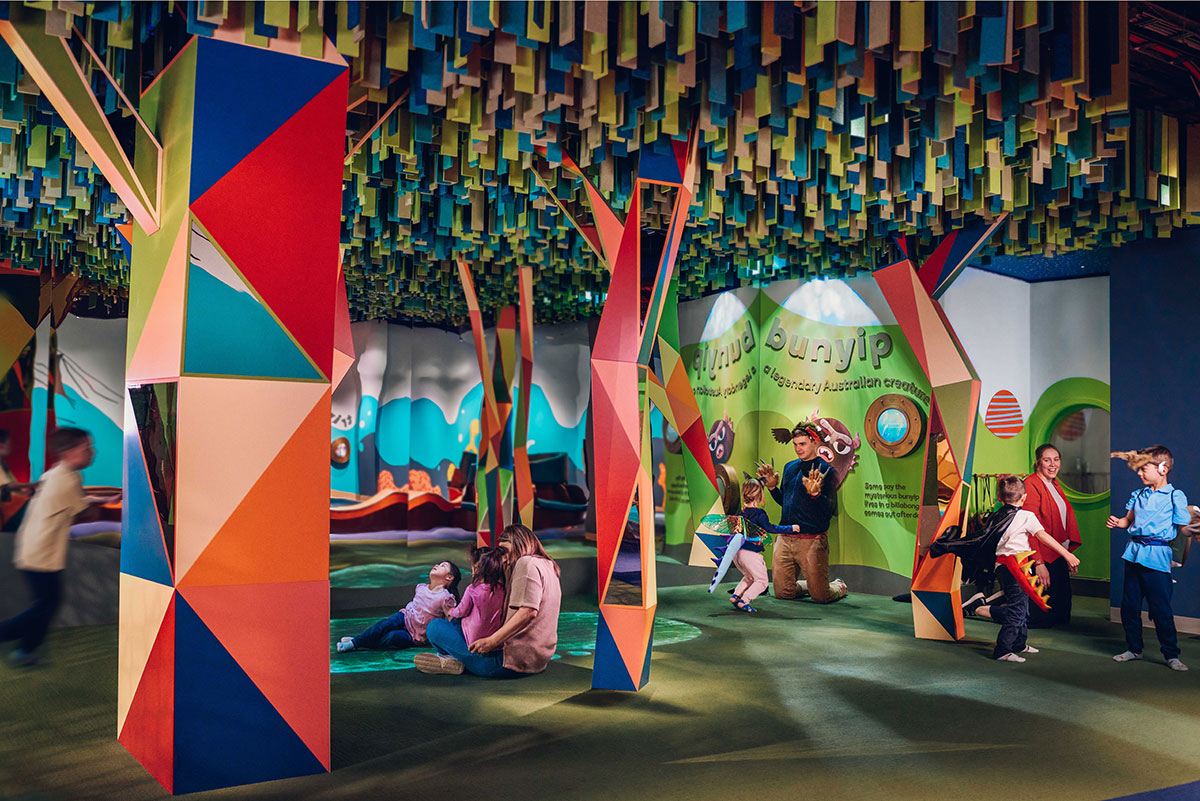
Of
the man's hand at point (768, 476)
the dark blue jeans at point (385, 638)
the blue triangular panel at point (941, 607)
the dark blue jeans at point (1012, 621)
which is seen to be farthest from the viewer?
the man's hand at point (768, 476)

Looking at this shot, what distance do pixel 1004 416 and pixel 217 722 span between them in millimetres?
8319

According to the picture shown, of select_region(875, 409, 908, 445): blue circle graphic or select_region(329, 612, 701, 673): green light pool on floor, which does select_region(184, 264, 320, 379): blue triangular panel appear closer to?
select_region(329, 612, 701, 673): green light pool on floor

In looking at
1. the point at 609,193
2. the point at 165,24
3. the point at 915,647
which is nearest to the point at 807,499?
the point at 915,647

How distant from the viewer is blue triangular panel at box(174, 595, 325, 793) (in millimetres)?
3521

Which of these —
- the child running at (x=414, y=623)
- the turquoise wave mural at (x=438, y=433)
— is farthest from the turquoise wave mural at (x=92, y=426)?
the child running at (x=414, y=623)

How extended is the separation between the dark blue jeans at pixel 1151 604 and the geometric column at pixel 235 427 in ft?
16.8

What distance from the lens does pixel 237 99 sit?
3.71m

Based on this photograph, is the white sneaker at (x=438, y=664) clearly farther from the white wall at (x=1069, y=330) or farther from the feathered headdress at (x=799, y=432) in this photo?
the white wall at (x=1069, y=330)

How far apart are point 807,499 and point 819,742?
4.57 m

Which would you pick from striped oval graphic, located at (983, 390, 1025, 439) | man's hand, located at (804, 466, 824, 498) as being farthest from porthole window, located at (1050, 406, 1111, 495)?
man's hand, located at (804, 466, 824, 498)

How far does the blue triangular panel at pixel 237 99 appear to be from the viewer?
3637mm

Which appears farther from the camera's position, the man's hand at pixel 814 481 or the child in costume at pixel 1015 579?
the man's hand at pixel 814 481

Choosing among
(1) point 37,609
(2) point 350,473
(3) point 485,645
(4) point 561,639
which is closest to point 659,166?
(3) point 485,645

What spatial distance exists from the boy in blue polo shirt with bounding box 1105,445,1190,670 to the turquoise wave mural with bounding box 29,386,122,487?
1122 centimetres
